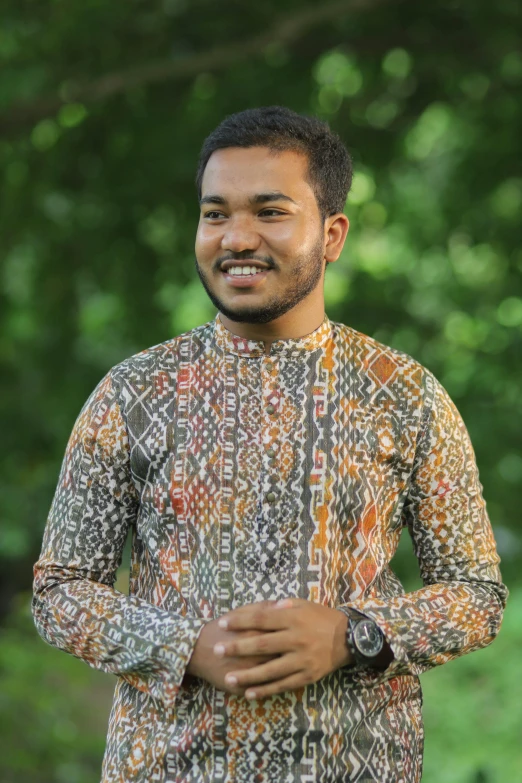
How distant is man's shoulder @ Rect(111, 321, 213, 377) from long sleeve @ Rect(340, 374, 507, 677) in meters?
0.41

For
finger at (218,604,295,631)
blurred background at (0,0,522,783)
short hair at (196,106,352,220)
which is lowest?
finger at (218,604,295,631)

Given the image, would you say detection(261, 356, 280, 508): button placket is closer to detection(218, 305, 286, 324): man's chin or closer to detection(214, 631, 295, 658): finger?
detection(218, 305, 286, 324): man's chin

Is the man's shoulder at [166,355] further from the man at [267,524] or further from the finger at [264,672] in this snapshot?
the finger at [264,672]

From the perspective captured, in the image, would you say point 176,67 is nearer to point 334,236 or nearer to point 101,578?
point 334,236

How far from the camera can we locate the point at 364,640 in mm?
1779

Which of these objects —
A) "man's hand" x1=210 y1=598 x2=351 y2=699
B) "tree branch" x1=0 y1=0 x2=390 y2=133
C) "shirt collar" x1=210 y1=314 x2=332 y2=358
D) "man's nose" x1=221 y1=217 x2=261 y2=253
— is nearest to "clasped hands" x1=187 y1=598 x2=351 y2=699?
"man's hand" x1=210 y1=598 x2=351 y2=699

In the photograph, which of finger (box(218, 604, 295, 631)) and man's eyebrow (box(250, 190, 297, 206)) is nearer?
finger (box(218, 604, 295, 631))

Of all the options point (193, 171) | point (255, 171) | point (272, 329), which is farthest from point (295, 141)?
point (193, 171)

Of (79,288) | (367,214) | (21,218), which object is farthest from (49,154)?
(367,214)

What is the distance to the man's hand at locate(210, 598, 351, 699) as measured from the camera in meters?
1.70

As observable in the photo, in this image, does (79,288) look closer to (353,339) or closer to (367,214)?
(367,214)

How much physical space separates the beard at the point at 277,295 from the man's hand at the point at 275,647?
18.7 inches

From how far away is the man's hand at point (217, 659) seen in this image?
171cm

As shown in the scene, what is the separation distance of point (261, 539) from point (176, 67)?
293 cm
